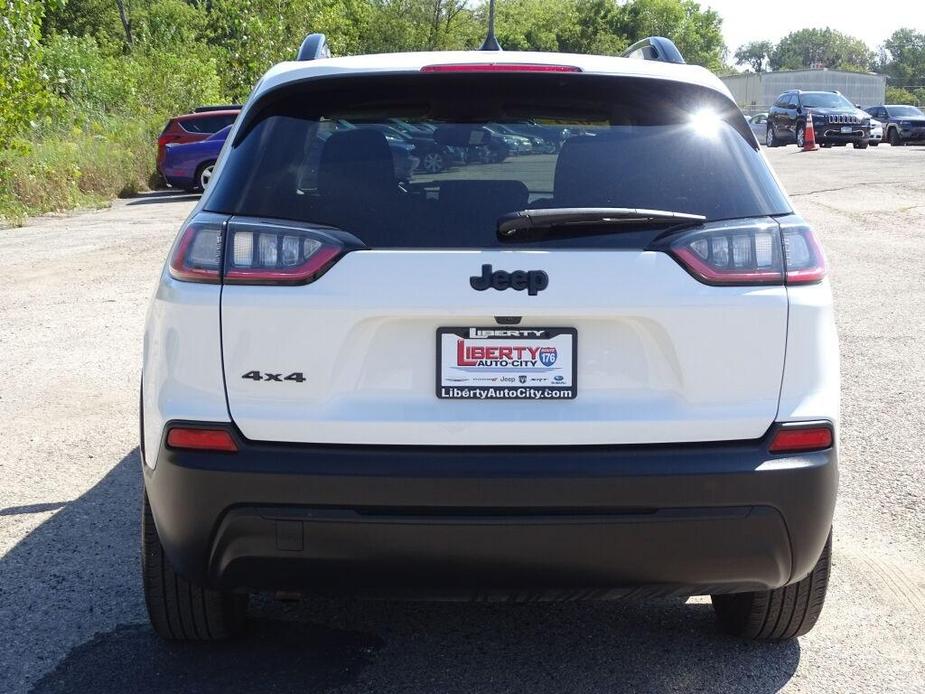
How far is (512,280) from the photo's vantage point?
9.19 feet

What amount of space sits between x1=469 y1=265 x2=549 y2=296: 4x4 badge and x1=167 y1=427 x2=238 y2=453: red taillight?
718 millimetres

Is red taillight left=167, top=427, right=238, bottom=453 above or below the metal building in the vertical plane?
above

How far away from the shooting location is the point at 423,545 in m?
2.82

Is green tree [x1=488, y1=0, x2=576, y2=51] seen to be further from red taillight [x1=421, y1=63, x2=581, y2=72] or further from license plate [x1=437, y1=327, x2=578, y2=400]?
license plate [x1=437, y1=327, x2=578, y2=400]

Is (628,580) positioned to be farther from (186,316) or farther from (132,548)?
(132,548)

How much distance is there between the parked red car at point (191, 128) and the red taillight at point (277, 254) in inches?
863

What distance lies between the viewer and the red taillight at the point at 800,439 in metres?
2.89

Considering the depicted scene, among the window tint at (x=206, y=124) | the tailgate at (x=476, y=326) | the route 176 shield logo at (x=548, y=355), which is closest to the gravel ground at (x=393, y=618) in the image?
the tailgate at (x=476, y=326)

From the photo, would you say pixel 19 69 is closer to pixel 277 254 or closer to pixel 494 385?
pixel 277 254

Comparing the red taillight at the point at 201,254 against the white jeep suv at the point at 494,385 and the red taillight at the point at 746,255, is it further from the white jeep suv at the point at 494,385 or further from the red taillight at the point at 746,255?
the red taillight at the point at 746,255

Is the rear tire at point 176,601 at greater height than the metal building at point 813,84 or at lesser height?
greater

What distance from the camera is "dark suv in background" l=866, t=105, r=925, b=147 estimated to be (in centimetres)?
4278

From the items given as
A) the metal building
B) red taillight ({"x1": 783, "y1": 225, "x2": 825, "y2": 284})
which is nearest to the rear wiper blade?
red taillight ({"x1": 783, "y1": 225, "x2": 825, "y2": 284})

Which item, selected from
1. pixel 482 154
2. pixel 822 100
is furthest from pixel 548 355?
pixel 822 100
